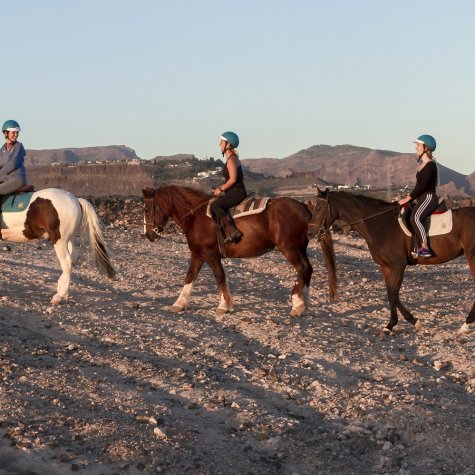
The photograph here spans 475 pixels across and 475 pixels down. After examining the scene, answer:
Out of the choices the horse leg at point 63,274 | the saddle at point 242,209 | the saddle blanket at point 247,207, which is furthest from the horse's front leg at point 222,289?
the horse leg at point 63,274

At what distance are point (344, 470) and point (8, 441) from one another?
117 inches

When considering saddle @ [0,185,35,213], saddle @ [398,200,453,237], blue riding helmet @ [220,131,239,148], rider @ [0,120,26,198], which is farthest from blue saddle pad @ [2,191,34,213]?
saddle @ [398,200,453,237]

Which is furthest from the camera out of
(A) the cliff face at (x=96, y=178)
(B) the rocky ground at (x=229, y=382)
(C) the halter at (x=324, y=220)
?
(A) the cliff face at (x=96, y=178)

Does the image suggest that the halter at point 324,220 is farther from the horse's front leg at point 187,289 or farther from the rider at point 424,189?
the horse's front leg at point 187,289

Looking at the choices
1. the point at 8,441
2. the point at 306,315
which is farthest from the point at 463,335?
the point at 8,441

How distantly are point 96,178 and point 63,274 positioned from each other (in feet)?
292

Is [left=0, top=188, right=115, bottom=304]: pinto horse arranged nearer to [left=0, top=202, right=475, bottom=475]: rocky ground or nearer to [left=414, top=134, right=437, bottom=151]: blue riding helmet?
[left=0, top=202, right=475, bottom=475]: rocky ground

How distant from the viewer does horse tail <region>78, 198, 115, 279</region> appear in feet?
51.0

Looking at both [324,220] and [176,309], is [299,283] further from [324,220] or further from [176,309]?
[176,309]

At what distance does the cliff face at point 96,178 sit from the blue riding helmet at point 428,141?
75.6 metres

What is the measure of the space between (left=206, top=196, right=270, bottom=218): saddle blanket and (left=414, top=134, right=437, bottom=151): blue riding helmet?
2.73 m

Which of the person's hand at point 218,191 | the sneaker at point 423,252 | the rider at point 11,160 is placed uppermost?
the rider at point 11,160

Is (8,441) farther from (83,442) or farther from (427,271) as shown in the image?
(427,271)

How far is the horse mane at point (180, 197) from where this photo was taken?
15148 millimetres
